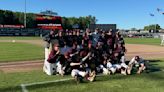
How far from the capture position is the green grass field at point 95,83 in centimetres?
1087

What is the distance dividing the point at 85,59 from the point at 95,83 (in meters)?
1.84

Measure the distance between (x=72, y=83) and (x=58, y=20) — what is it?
4728 centimetres

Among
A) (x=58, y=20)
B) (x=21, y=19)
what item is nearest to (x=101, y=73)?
(x=58, y=20)

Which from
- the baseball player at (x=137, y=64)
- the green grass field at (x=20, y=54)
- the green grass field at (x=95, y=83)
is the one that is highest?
the baseball player at (x=137, y=64)

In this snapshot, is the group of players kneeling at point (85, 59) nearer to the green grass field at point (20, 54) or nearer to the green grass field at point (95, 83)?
the green grass field at point (95, 83)

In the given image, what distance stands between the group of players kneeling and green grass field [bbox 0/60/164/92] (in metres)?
0.41

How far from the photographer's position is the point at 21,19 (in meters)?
95.2

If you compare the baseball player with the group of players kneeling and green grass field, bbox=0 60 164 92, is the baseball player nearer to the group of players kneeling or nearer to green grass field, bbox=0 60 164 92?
the group of players kneeling

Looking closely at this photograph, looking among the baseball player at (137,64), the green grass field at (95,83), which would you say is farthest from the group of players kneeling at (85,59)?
the green grass field at (95,83)

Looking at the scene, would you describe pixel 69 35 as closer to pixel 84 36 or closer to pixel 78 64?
pixel 84 36

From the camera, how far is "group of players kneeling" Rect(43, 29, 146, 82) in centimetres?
1319

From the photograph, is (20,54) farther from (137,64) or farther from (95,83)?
(95,83)

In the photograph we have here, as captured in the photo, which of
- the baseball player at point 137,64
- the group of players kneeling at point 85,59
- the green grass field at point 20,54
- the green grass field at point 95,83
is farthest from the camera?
the green grass field at point 20,54

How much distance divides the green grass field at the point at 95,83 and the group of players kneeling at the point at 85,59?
41cm
